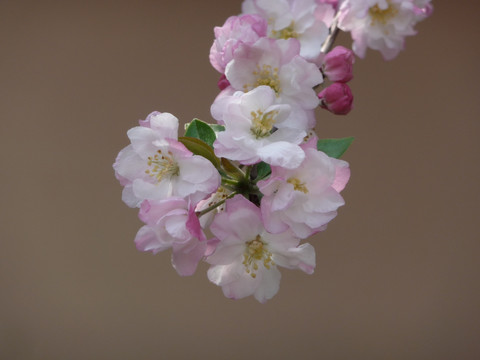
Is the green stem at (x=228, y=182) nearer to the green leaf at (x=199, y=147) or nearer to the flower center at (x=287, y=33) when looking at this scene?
the green leaf at (x=199, y=147)

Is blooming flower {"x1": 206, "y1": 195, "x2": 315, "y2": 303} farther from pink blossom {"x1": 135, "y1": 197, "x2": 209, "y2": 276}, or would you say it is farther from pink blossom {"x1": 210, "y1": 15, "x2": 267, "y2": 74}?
pink blossom {"x1": 210, "y1": 15, "x2": 267, "y2": 74}

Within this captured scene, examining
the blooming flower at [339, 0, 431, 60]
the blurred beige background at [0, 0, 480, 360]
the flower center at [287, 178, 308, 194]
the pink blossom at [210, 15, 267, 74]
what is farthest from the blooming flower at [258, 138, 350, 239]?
the blurred beige background at [0, 0, 480, 360]

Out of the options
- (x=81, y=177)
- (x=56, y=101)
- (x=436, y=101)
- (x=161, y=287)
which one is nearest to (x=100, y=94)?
(x=56, y=101)

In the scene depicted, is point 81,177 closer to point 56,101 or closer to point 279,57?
point 56,101

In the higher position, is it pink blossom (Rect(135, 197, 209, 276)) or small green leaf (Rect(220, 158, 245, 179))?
small green leaf (Rect(220, 158, 245, 179))

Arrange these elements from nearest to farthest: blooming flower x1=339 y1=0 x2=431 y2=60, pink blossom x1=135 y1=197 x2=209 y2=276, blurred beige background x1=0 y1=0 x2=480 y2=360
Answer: pink blossom x1=135 y1=197 x2=209 y2=276 < blooming flower x1=339 y1=0 x2=431 y2=60 < blurred beige background x1=0 y1=0 x2=480 y2=360

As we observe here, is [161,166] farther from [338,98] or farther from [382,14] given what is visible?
[382,14]

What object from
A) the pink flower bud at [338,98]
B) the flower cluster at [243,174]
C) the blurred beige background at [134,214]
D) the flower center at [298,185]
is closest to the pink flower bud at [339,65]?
the pink flower bud at [338,98]

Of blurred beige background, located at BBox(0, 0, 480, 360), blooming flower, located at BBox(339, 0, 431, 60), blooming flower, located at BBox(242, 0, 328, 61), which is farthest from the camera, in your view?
blurred beige background, located at BBox(0, 0, 480, 360)
